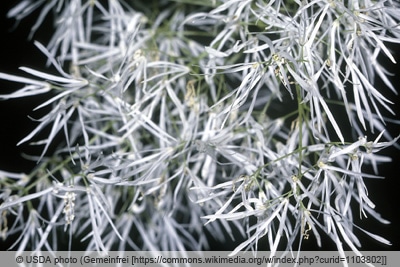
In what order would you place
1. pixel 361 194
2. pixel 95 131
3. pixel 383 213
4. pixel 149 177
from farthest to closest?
pixel 383 213, pixel 95 131, pixel 149 177, pixel 361 194

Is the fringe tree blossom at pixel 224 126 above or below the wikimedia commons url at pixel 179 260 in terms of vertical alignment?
above

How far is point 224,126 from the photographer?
0.82 meters

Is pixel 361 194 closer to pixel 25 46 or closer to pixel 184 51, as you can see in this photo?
pixel 184 51

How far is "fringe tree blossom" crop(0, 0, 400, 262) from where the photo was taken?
2.11 ft

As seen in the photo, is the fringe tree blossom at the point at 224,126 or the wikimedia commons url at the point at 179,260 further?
the wikimedia commons url at the point at 179,260

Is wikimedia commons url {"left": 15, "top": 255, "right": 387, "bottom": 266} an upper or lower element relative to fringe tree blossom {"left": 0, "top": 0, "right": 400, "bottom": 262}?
lower

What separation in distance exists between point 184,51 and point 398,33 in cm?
34

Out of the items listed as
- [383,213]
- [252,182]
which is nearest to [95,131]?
[252,182]

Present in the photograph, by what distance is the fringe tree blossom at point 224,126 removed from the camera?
644mm

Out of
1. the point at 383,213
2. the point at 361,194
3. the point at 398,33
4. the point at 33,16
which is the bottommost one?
the point at 383,213

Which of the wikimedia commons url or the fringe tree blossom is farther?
the wikimedia commons url

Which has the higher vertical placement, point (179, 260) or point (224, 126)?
point (224, 126)

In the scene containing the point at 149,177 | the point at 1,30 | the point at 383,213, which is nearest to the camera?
the point at 149,177

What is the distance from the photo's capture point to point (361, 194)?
2.12ft
